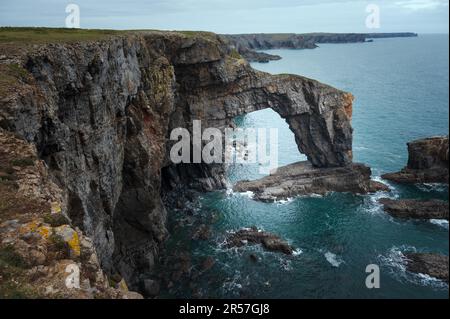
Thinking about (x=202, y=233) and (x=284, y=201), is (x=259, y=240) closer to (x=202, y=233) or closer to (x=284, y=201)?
(x=202, y=233)

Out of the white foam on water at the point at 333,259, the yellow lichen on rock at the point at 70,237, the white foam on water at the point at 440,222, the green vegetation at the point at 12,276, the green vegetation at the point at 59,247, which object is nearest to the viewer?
the green vegetation at the point at 12,276

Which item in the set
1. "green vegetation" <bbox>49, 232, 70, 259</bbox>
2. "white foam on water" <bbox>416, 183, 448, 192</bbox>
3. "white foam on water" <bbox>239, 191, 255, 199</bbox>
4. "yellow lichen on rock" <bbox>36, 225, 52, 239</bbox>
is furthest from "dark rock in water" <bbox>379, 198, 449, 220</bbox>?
"yellow lichen on rock" <bbox>36, 225, 52, 239</bbox>

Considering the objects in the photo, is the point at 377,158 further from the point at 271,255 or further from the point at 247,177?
the point at 271,255

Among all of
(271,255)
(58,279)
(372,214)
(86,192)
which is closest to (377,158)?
(372,214)

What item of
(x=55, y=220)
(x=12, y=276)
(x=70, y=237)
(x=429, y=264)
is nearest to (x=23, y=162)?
(x=55, y=220)

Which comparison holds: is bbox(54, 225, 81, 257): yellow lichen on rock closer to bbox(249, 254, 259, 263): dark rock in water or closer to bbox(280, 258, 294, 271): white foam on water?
bbox(280, 258, 294, 271): white foam on water

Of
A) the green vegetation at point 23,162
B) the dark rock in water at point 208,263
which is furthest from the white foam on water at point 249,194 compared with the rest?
the green vegetation at point 23,162

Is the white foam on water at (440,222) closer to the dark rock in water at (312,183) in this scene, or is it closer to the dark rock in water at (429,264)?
the dark rock in water at (429,264)
